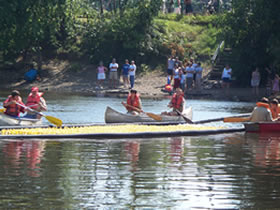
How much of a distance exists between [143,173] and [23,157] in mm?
3427

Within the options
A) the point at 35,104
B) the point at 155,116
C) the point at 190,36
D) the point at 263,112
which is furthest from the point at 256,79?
the point at 35,104

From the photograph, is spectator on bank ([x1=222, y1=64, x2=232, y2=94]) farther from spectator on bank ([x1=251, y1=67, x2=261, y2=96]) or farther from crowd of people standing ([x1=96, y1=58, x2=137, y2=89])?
crowd of people standing ([x1=96, y1=58, x2=137, y2=89])

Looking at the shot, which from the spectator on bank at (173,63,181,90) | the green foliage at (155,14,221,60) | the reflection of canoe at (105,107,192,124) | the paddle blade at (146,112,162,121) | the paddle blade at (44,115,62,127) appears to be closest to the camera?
the paddle blade at (44,115,62,127)

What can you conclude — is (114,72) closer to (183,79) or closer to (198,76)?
(183,79)

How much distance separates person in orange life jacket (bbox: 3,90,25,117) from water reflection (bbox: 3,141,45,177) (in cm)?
315

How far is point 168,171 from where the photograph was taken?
14.4 m

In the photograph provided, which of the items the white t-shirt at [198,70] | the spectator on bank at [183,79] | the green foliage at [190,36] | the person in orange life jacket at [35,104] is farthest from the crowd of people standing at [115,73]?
the person in orange life jacket at [35,104]

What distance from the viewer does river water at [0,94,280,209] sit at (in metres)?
11.6

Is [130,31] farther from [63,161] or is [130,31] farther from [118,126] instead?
[63,161]

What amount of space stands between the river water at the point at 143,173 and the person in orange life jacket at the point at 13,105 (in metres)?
2.97

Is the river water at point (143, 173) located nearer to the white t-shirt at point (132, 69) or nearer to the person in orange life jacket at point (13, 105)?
the person in orange life jacket at point (13, 105)

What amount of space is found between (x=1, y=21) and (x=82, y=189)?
31.2 metres

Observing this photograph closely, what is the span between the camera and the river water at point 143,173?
11.6 metres

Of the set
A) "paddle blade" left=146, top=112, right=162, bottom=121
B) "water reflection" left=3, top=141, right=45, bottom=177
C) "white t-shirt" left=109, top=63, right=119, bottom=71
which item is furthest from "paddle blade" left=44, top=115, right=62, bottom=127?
"white t-shirt" left=109, top=63, right=119, bottom=71
